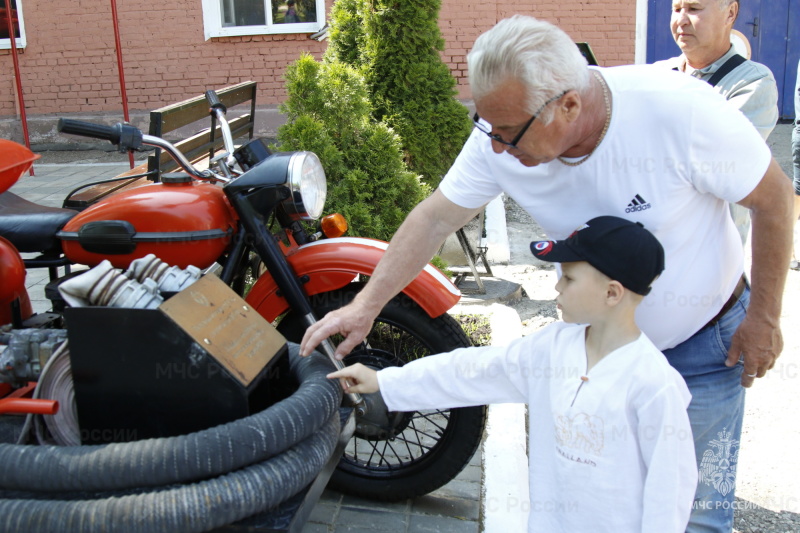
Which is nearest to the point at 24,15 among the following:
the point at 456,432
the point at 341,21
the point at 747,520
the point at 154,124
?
the point at 341,21

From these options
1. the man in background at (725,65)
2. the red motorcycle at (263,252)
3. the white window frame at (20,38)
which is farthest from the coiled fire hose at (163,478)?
the white window frame at (20,38)

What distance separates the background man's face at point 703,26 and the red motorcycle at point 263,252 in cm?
154

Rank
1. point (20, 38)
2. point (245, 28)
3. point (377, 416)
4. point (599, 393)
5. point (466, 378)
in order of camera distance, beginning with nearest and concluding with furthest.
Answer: point (599, 393), point (466, 378), point (377, 416), point (245, 28), point (20, 38)

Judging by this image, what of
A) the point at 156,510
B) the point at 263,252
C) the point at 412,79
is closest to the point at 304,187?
the point at 263,252

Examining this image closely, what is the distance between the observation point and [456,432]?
278 centimetres

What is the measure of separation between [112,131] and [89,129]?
0.41 feet

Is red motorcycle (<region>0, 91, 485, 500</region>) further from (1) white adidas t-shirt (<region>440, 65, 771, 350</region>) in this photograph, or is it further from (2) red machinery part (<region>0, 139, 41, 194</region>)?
(1) white adidas t-shirt (<region>440, 65, 771, 350</region>)

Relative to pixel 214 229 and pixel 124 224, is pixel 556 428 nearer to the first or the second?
pixel 214 229

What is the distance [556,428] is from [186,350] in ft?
3.13

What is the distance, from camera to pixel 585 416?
1.85 metres

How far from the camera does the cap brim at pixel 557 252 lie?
183 cm

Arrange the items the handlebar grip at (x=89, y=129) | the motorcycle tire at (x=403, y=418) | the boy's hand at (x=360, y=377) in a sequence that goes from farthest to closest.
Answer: the motorcycle tire at (x=403, y=418), the handlebar grip at (x=89, y=129), the boy's hand at (x=360, y=377)

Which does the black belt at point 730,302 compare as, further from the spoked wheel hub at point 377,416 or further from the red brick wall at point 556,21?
the red brick wall at point 556,21

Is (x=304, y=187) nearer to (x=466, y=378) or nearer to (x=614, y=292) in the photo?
(x=466, y=378)
